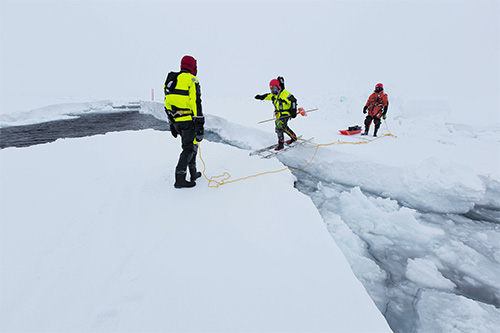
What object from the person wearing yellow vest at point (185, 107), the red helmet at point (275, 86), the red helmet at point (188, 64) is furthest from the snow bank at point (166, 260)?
the red helmet at point (275, 86)

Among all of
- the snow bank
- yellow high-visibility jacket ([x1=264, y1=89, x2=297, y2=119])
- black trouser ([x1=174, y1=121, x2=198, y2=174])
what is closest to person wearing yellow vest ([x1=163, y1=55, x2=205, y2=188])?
black trouser ([x1=174, y1=121, x2=198, y2=174])

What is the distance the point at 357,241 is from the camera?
3.52 meters

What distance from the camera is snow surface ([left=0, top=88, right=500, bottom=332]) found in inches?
65.8

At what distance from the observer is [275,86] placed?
541 centimetres

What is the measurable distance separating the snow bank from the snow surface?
0.04 ft

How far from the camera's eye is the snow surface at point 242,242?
1672 mm

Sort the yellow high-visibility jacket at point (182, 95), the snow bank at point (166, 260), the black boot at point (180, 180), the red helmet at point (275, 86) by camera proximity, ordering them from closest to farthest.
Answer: the snow bank at point (166, 260) → the yellow high-visibility jacket at point (182, 95) → the black boot at point (180, 180) → the red helmet at point (275, 86)

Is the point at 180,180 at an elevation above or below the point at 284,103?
below

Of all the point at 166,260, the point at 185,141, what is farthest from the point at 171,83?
the point at 166,260

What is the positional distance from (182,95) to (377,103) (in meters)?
6.44

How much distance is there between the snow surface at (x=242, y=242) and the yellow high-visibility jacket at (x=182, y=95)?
1.24 meters

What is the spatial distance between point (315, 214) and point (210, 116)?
951 cm

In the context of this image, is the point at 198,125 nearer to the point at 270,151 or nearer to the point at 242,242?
the point at 242,242

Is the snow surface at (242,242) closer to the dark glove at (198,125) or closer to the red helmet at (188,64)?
the dark glove at (198,125)
